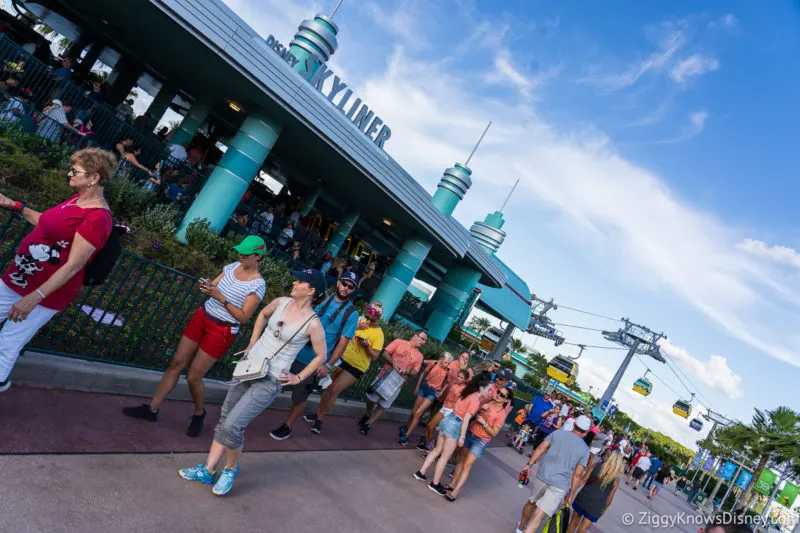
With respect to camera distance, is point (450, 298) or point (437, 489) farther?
point (450, 298)

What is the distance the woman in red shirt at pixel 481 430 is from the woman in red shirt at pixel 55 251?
5.31 metres

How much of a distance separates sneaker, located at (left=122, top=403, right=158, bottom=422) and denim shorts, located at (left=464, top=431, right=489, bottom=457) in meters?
4.12

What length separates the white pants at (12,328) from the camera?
322 cm

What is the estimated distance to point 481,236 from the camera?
2592cm

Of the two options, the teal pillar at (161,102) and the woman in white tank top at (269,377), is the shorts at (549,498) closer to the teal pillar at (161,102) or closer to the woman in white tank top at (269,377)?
the woman in white tank top at (269,377)

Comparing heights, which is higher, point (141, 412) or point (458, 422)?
point (458, 422)

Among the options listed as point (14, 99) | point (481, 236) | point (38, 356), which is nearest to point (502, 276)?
point (481, 236)

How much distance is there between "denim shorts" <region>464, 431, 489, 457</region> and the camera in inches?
272

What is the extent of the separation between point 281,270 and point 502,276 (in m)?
11.1

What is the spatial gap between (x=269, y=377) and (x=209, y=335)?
80cm

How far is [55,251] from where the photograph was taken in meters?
3.18

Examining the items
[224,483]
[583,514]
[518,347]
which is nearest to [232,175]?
[224,483]

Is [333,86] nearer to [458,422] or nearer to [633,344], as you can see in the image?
[458,422]

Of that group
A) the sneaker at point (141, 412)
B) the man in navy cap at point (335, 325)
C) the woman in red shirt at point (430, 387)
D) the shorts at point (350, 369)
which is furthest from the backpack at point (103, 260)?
the woman in red shirt at point (430, 387)
